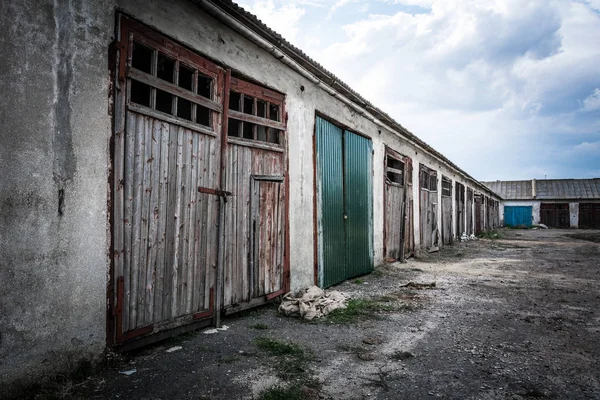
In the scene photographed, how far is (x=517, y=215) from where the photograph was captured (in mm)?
37875

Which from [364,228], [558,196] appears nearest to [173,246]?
[364,228]

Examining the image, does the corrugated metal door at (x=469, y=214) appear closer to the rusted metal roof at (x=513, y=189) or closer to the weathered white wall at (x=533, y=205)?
the weathered white wall at (x=533, y=205)

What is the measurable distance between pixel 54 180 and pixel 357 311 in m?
3.96

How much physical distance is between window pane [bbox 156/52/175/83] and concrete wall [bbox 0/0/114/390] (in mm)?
779

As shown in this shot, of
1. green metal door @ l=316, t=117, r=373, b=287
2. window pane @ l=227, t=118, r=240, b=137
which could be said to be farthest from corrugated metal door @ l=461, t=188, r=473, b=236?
window pane @ l=227, t=118, r=240, b=137

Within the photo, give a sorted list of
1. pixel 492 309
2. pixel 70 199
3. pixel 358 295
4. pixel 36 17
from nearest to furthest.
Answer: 1. pixel 36 17
2. pixel 70 199
3. pixel 492 309
4. pixel 358 295

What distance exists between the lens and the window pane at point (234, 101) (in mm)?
4847

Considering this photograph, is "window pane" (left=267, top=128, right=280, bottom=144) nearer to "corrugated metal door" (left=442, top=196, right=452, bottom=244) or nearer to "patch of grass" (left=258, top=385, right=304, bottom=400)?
"patch of grass" (left=258, top=385, right=304, bottom=400)

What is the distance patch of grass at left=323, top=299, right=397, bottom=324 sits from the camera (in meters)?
4.65

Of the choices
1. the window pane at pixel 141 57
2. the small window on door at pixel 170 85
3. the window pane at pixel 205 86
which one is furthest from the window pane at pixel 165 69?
the window pane at pixel 205 86

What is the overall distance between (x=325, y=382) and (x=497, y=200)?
4053 centimetres

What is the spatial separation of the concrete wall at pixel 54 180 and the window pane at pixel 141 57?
263mm

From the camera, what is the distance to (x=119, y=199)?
Result: 316 centimetres

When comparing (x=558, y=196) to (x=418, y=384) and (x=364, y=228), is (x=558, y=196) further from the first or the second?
(x=418, y=384)
